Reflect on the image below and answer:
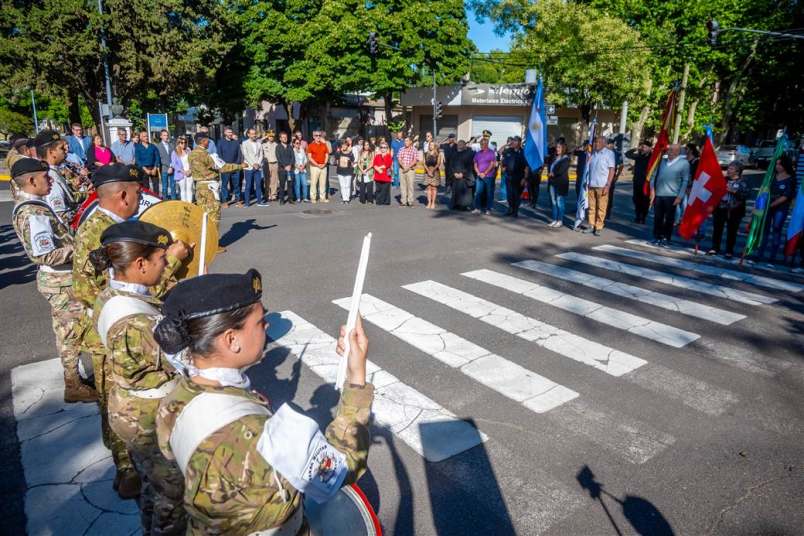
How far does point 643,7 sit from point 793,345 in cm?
3021

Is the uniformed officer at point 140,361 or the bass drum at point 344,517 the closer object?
the bass drum at point 344,517

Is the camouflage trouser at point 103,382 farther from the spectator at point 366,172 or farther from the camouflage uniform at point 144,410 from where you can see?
the spectator at point 366,172

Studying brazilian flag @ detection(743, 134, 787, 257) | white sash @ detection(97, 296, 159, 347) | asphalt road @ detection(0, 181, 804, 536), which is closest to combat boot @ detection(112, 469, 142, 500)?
asphalt road @ detection(0, 181, 804, 536)

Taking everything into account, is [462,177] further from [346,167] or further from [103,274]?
[103,274]

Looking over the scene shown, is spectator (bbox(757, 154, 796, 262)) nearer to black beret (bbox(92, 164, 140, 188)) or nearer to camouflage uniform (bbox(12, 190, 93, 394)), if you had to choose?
black beret (bbox(92, 164, 140, 188))

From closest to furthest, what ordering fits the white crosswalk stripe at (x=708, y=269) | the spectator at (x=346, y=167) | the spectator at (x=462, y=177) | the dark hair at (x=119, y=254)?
the dark hair at (x=119, y=254) < the white crosswalk stripe at (x=708, y=269) < the spectator at (x=462, y=177) < the spectator at (x=346, y=167)

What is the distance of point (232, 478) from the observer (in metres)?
1.55

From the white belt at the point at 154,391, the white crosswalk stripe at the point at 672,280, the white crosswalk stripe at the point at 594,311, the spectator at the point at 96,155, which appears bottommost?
the white crosswalk stripe at the point at 594,311

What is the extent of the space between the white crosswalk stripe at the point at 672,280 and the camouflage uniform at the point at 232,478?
731cm

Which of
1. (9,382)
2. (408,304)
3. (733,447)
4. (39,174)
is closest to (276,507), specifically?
(733,447)

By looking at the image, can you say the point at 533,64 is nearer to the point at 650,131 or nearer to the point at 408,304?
the point at 650,131

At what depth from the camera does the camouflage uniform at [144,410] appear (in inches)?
92.2

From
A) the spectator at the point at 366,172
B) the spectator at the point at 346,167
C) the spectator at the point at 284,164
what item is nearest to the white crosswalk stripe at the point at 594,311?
the spectator at the point at 366,172

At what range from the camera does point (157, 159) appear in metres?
13.8
